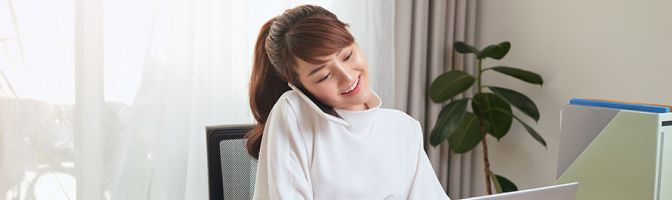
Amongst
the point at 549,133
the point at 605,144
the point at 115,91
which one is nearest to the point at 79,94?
the point at 115,91

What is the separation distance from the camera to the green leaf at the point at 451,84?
2539 millimetres

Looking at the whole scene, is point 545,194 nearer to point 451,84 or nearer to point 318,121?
point 318,121

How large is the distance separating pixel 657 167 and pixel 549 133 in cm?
130

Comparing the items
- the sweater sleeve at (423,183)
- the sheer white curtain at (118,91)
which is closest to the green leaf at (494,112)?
the sheer white curtain at (118,91)

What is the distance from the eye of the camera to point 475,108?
8.47 feet

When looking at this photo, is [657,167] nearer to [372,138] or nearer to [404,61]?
[372,138]

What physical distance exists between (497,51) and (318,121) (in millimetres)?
1452

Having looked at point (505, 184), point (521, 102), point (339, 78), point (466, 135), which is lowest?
point (505, 184)

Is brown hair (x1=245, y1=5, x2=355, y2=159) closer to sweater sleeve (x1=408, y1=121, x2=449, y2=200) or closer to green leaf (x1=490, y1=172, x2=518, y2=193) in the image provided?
sweater sleeve (x1=408, y1=121, x2=449, y2=200)

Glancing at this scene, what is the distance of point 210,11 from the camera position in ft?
6.93

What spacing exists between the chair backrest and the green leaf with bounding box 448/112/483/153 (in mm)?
1190

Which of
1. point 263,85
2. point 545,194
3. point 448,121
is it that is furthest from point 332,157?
point 448,121

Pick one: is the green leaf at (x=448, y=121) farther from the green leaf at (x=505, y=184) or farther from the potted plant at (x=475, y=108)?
the green leaf at (x=505, y=184)

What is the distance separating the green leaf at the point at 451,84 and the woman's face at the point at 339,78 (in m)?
1.40
